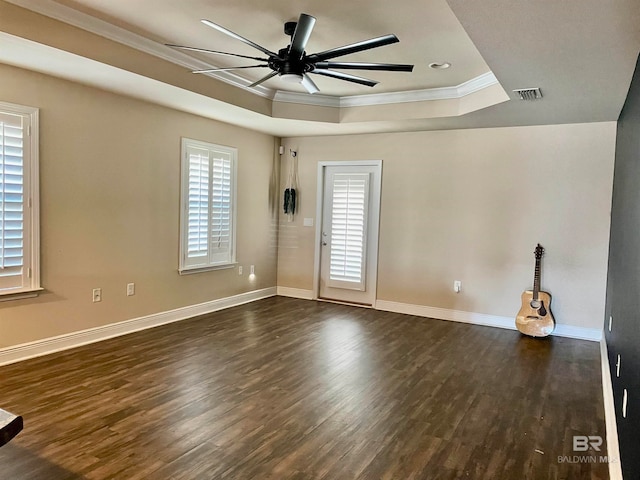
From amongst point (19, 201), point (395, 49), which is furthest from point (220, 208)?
point (395, 49)

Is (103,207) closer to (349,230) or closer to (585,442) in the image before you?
(349,230)

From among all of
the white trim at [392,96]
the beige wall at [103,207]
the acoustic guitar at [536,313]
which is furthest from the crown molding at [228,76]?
the acoustic guitar at [536,313]

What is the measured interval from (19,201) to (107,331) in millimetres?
1517

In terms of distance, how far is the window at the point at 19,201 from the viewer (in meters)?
3.58

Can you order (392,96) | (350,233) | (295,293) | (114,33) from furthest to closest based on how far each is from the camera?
(295,293) < (350,233) < (392,96) < (114,33)

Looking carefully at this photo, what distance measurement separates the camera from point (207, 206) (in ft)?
18.3

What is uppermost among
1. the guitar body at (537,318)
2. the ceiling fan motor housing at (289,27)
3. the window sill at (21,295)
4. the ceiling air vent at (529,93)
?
the ceiling fan motor housing at (289,27)

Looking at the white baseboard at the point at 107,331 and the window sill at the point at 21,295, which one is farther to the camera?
the white baseboard at the point at 107,331

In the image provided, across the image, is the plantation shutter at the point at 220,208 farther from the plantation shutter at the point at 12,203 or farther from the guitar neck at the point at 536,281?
the guitar neck at the point at 536,281

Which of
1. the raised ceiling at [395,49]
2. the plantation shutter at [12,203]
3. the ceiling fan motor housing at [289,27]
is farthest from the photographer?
the plantation shutter at [12,203]

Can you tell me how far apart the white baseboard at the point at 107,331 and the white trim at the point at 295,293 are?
742 mm

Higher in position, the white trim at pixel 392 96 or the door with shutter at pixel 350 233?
the white trim at pixel 392 96

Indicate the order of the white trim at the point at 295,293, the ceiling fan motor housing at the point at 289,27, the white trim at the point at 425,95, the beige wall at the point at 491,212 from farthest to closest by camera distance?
the white trim at the point at 295,293
the beige wall at the point at 491,212
the white trim at the point at 425,95
the ceiling fan motor housing at the point at 289,27

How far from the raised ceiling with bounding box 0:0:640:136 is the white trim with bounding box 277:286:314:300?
9.31 ft
